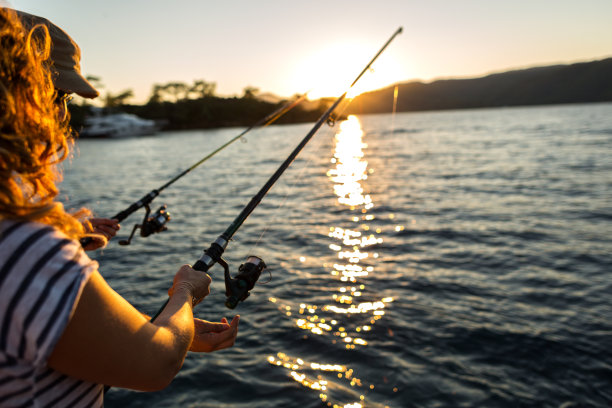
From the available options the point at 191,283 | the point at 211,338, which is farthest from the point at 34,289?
the point at 211,338

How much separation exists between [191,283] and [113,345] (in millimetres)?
609

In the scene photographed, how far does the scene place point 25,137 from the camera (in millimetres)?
1151

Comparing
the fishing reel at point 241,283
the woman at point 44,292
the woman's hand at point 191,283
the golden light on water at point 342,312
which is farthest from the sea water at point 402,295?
the woman at point 44,292

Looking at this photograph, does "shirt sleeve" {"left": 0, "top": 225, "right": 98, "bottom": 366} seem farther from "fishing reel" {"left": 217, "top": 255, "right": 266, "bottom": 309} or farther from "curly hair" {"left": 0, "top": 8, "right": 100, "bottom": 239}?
"fishing reel" {"left": 217, "top": 255, "right": 266, "bottom": 309}

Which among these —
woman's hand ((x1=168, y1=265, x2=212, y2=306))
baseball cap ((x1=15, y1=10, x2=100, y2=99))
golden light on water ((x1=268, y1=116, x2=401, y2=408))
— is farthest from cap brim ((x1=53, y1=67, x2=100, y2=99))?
golden light on water ((x1=268, y1=116, x2=401, y2=408))

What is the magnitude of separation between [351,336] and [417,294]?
174 centimetres

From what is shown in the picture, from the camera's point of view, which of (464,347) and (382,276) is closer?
(464,347)

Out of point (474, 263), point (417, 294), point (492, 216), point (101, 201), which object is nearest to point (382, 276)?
point (417, 294)

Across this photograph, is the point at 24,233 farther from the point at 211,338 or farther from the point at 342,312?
the point at 342,312

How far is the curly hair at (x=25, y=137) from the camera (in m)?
1.10

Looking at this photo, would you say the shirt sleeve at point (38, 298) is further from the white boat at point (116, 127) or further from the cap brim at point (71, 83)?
the white boat at point (116, 127)

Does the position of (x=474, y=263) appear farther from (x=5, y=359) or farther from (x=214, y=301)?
(x=5, y=359)

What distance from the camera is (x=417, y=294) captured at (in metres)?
7.36

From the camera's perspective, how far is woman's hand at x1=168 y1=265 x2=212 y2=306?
68.6 inches
